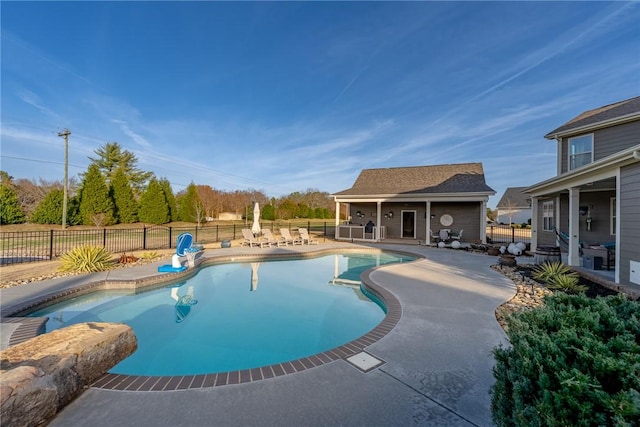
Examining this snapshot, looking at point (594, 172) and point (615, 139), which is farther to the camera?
point (615, 139)

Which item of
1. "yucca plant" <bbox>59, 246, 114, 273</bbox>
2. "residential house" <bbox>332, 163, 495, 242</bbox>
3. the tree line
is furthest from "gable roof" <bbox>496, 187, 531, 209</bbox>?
"yucca plant" <bbox>59, 246, 114, 273</bbox>

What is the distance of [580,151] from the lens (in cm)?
1084

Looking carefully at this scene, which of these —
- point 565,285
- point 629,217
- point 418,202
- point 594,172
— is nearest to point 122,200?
point 418,202

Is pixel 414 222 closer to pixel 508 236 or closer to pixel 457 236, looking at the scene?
pixel 457 236

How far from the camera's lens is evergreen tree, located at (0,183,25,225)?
18.1 meters

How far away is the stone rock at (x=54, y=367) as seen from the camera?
82.3 inches

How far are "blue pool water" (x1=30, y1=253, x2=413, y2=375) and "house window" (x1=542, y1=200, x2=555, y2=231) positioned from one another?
34.4 ft

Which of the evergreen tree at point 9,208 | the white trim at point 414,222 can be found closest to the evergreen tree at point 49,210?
the evergreen tree at point 9,208

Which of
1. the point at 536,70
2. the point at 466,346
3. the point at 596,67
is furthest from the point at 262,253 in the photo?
the point at 596,67

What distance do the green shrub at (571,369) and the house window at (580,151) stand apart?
1231cm

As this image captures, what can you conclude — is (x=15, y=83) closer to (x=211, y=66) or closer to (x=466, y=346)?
(x=211, y=66)

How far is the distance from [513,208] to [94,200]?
48.8 metres

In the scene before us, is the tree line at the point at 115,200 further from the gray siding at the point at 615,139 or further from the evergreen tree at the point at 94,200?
the gray siding at the point at 615,139

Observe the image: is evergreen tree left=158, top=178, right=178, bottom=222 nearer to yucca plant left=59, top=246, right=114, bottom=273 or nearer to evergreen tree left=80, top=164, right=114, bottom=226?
evergreen tree left=80, top=164, right=114, bottom=226
